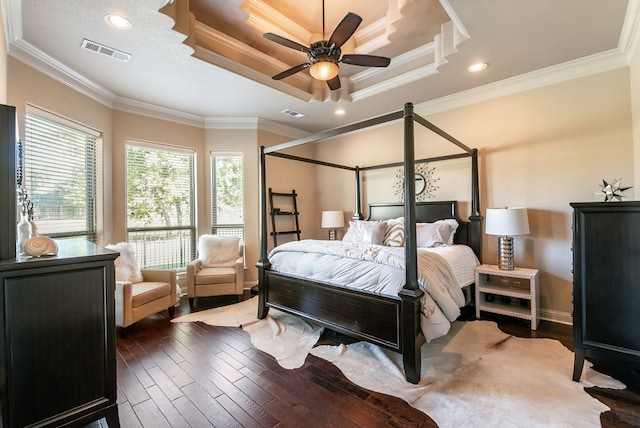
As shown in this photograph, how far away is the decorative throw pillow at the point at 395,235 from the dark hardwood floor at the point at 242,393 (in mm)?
1470

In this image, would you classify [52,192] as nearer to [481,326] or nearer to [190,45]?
[190,45]

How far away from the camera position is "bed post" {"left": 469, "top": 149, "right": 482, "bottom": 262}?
3.69m

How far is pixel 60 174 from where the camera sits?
126 inches

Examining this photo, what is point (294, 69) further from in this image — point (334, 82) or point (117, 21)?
point (117, 21)

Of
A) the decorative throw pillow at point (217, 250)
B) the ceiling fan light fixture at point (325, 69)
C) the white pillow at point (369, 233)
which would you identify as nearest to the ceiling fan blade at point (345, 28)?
the ceiling fan light fixture at point (325, 69)

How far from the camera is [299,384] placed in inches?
84.4

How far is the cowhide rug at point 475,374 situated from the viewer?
1767mm

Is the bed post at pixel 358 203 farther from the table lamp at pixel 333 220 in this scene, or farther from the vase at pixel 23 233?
the vase at pixel 23 233

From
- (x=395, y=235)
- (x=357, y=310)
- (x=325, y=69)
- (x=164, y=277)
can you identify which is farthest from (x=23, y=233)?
(x=395, y=235)

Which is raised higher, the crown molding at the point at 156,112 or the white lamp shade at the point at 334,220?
the crown molding at the point at 156,112

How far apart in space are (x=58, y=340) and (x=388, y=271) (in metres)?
2.16

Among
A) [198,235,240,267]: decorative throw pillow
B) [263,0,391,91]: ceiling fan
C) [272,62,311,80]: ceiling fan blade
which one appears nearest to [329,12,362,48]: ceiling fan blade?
[263,0,391,91]: ceiling fan

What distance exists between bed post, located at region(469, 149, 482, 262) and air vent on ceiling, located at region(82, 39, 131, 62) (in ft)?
13.8

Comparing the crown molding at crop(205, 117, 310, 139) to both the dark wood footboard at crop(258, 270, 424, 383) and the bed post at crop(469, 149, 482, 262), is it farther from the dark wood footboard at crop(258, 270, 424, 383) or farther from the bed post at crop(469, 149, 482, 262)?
the bed post at crop(469, 149, 482, 262)
